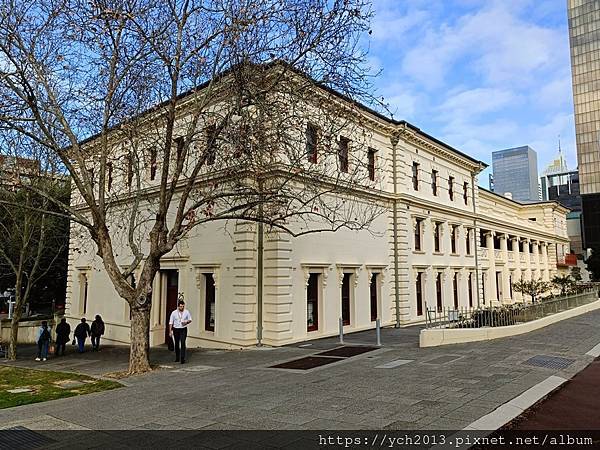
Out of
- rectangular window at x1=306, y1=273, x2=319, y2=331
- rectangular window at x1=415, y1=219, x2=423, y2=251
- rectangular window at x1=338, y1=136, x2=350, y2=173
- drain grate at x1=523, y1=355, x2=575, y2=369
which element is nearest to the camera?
drain grate at x1=523, y1=355, x2=575, y2=369

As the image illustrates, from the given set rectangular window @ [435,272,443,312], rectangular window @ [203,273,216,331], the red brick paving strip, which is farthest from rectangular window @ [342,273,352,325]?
the red brick paving strip

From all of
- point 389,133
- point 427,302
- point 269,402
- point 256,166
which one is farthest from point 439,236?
point 269,402

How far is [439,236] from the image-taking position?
91.4 feet

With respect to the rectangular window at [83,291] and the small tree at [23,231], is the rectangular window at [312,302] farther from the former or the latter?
the rectangular window at [83,291]

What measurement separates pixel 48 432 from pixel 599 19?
94.4 metres

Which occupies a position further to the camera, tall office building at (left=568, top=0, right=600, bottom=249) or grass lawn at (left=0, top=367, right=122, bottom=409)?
tall office building at (left=568, top=0, right=600, bottom=249)

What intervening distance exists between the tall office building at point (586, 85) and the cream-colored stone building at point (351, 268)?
2050 inches

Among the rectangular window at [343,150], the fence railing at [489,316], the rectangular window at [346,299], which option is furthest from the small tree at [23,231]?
the fence railing at [489,316]

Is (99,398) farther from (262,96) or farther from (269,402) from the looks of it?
(262,96)

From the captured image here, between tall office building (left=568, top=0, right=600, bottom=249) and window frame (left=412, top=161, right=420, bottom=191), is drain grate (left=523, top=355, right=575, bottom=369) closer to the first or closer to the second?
window frame (left=412, top=161, right=420, bottom=191)

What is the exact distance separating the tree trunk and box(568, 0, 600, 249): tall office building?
79509 mm

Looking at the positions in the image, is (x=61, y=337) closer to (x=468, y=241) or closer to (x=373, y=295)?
(x=373, y=295)

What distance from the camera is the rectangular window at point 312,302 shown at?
18.1 meters

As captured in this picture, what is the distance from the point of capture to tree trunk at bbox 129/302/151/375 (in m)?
11.9
